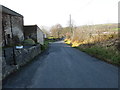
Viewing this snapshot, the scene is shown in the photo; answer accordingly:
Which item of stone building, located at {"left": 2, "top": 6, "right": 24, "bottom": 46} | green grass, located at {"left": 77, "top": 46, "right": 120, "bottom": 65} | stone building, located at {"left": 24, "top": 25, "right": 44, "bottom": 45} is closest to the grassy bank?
green grass, located at {"left": 77, "top": 46, "right": 120, "bottom": 65}

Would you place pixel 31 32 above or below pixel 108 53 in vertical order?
above

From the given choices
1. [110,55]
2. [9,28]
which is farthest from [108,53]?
[9,28]

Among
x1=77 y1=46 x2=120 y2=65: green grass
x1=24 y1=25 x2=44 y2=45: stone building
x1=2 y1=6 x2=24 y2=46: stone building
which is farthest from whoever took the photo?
x1=24 y1=25 x2=44 y2=45: stone building

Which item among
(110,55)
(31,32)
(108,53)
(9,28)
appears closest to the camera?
(110,55)

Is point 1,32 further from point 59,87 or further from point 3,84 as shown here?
point 59,87

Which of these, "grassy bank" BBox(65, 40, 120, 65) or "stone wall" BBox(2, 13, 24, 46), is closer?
"grassy bank" BBox(65, 40, 120, 65)

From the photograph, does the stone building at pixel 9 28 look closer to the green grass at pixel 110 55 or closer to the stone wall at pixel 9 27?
the stone wall at pixel 9 27

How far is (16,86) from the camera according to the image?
149 inches

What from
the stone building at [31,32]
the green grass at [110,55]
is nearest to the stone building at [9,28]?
the stone building at [31,32]

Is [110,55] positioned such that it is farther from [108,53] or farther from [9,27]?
[9,27]

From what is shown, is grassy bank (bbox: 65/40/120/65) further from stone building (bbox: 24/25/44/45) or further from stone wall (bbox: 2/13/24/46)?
stone building (bbox: 24/25/44/45)

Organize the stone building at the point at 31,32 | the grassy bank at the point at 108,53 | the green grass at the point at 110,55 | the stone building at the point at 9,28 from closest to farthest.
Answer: the green grass at the point at 110,55
the grassy bank at the point at 108,53
the stone building at the point at 9,28
the stone building at the point at 31,32

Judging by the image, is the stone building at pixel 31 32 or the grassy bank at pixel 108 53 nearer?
the grassy bank at pixel 108 53

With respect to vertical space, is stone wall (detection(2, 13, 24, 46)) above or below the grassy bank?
above
